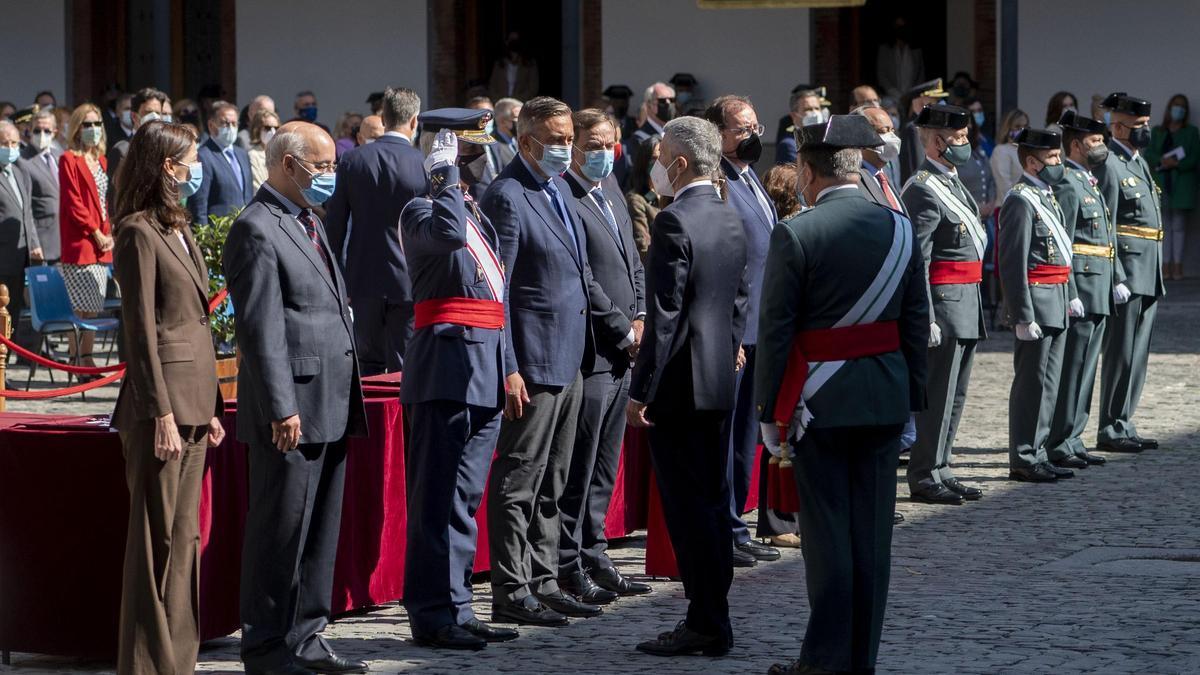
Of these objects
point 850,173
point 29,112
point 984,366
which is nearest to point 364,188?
point 850,173

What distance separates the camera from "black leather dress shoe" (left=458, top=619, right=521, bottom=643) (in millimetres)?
6504

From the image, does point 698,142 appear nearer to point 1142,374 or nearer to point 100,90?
point 1142,374

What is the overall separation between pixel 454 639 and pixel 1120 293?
5.57 m

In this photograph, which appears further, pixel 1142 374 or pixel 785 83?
pixel 785 83

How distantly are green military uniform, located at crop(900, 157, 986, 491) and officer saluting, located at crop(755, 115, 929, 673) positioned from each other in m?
3.34

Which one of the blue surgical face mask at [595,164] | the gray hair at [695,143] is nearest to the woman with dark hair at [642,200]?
the blue surgical face mask at [595,164]

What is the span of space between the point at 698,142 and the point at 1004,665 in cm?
197

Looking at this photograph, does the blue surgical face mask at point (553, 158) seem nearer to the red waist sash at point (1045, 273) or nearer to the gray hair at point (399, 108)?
the gray hair at point (399, 108)

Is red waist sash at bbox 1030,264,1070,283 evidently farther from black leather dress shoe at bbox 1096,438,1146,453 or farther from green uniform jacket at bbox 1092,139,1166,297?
black leather dress shoe at bbox 1096,438,1146,453

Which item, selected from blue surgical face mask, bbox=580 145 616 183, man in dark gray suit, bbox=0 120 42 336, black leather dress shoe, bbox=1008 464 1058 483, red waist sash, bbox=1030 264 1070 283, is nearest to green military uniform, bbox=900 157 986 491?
red waist sash, bbox=1030 264 1070 283

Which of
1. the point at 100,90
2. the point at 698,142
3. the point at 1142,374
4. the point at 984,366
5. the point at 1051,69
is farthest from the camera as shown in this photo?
the point at 100,90

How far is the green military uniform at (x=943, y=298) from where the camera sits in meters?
9.22

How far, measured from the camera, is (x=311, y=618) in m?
6.12

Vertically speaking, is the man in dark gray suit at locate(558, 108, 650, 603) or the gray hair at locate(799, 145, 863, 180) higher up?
the gray hair at locate(799, 145, 863, 180)
